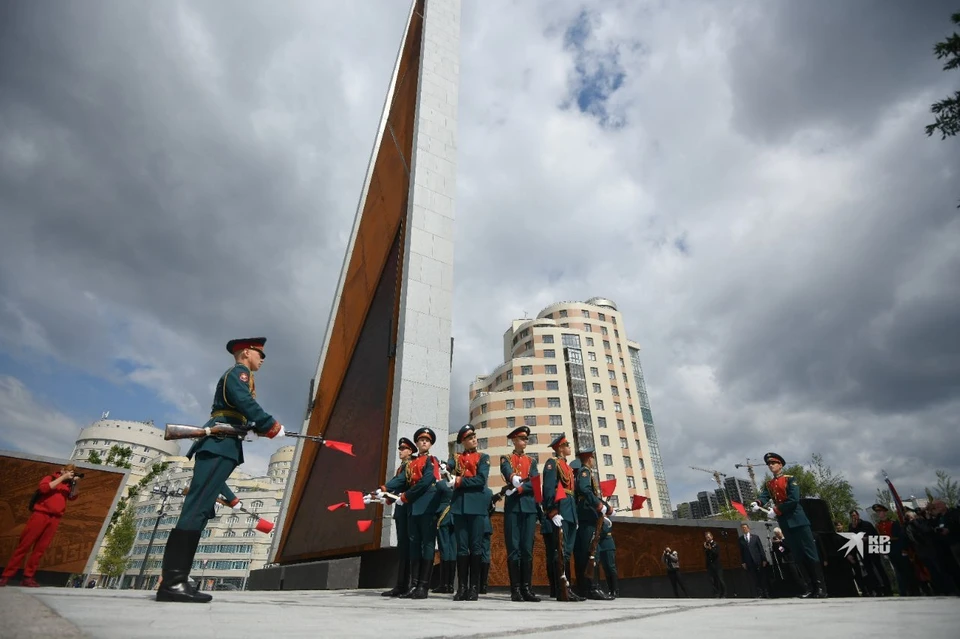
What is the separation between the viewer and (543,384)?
58062 mm

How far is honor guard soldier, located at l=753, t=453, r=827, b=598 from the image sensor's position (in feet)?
21.0

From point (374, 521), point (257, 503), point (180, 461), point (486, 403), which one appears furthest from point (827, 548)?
point (180, 461)

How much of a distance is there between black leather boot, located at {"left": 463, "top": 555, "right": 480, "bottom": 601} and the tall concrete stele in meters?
2.26

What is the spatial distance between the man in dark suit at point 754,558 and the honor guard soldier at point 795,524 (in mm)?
5202

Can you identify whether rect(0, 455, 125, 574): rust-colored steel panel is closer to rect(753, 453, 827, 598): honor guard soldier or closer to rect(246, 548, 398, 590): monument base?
rect(246, 548, 398, 590): monument base

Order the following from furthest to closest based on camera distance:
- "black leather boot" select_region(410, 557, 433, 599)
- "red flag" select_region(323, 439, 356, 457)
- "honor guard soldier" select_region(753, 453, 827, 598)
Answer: "honor guard soldier" select_region(753, 453, 827, 598) < "red flag" select_region(323, 439, 356, 457) < "black leather boot" select_region(410, 557, 433, 599)

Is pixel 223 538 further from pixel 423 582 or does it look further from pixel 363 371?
pixel 423 582

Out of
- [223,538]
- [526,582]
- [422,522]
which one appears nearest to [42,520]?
[422,522]

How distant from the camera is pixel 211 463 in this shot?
3.75 metres

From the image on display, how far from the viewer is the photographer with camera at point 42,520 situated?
5684mm

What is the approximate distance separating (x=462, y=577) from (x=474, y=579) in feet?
0.45

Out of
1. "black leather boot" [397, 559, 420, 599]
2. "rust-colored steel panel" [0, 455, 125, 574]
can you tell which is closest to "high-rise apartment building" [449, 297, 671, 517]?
"rust-colored steel panel" [0, 455, 125, 574]

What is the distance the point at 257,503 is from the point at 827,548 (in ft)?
294

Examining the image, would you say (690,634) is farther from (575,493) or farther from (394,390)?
(394,390)
